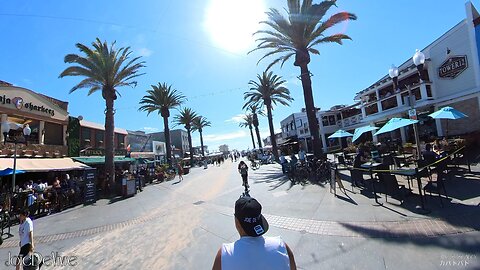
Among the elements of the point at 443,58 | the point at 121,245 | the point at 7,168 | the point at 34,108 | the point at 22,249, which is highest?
the point at 443,58

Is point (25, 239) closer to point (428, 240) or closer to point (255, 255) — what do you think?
point (255, 255)

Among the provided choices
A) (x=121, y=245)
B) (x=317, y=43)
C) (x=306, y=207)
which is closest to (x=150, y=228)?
(x=121, y=245)

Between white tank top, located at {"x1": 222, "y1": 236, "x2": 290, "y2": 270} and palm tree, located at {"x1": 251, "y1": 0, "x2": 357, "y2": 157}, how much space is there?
49.1ft

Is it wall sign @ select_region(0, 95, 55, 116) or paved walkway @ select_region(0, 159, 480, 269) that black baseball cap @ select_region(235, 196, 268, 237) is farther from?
wall sign @ select_region(0, 95, 55, 116)

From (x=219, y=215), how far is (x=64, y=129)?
18.3 meters

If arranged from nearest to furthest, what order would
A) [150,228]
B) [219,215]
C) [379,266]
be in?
[379,266] → [150,228] → [219,215]

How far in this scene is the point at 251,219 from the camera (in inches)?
76.4

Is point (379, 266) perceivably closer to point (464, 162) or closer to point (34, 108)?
point (464, 162)

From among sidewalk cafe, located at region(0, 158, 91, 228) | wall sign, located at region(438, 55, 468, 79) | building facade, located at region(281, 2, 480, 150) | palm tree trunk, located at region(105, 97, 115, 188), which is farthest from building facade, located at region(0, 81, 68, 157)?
wall sign, located at region(438, 55, 468, 79)

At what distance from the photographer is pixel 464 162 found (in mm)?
11055

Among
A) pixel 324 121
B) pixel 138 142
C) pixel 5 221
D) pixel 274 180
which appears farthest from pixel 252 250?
pixel 324 121

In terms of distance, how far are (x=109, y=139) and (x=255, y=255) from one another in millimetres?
18747

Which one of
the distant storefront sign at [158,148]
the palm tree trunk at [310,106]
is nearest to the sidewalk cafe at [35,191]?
the palm tree trunk at [310,106]

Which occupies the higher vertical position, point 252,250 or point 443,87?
point 443,87
